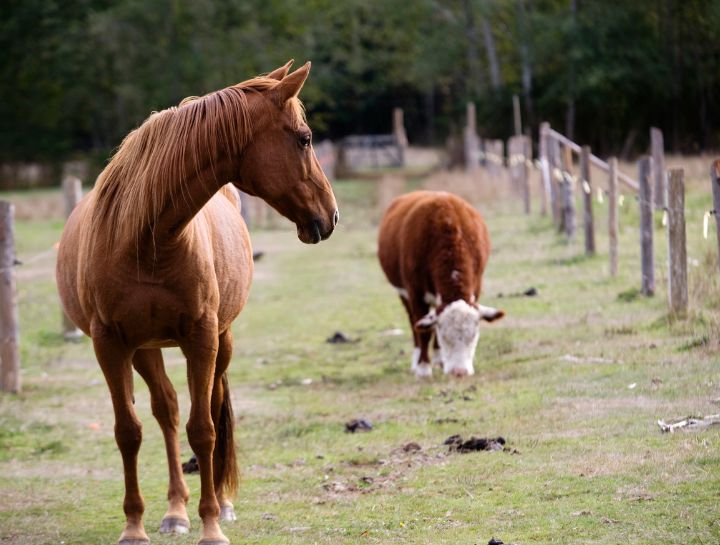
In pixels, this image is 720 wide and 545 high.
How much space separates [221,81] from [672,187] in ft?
140

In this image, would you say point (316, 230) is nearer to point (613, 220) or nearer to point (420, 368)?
point (420, 368)

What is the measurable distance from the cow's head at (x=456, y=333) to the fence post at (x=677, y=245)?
1812 mm

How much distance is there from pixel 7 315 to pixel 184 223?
5.58m

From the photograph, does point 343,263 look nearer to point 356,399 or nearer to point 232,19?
point 356,399

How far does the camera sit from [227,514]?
6.36m

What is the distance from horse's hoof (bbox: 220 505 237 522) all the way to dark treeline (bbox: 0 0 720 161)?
104 feet

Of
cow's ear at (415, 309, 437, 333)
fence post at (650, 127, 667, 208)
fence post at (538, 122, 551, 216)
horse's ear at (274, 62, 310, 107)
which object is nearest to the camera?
horse's ear at (274, 62, 310, 107)

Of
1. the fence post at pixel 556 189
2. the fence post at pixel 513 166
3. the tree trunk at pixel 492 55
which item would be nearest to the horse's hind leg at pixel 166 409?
the fence post at pixel 556 189

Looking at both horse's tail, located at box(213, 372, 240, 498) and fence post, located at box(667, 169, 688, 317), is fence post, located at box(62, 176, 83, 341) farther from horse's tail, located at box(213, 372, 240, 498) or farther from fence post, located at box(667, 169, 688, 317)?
horse's tail, located at box(213, 372, 240, 498)

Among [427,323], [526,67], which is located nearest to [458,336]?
[427,323]

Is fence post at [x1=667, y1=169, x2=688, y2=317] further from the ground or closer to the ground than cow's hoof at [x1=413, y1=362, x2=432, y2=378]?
further from the ground

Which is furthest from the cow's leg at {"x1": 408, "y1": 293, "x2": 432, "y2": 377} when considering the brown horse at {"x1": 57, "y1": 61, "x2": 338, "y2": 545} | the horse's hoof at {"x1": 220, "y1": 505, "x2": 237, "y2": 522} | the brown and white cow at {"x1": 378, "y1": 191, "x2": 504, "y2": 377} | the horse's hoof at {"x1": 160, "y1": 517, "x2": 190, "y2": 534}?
the brown horse at {"x1": 57, "y1": 61, "x2": 338, "y2": 545}

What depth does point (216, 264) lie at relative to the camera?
608 cm

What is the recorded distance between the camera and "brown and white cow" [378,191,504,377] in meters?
10.0
